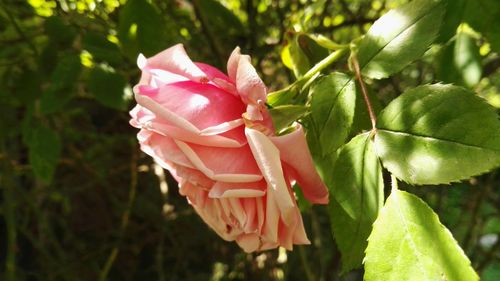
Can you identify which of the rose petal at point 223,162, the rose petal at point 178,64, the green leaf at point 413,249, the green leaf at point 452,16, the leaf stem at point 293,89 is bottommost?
the green leaf at point 413,249

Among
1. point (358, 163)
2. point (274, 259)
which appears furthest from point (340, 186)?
point (274, 259)

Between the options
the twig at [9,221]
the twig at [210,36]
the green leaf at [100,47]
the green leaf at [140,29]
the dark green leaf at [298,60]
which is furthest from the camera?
the twig at [9,221]

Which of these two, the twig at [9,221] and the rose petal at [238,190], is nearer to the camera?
the rose petal at [238,190]

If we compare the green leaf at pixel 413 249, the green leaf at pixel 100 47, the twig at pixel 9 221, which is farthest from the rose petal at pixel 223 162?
the twig at pixel 9 221

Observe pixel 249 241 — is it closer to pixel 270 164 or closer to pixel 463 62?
pixel 270 164

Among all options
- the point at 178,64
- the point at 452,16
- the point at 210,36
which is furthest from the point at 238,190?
the point at 210,36

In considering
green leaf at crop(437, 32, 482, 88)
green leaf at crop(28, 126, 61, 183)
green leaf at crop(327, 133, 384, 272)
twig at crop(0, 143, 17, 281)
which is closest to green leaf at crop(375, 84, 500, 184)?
green leaf at crop(327, 133, 384, 272)

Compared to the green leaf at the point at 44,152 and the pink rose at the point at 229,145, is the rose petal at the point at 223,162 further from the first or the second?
the green leaf at the point at 44,152

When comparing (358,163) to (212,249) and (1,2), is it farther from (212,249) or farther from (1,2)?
(212,249)
